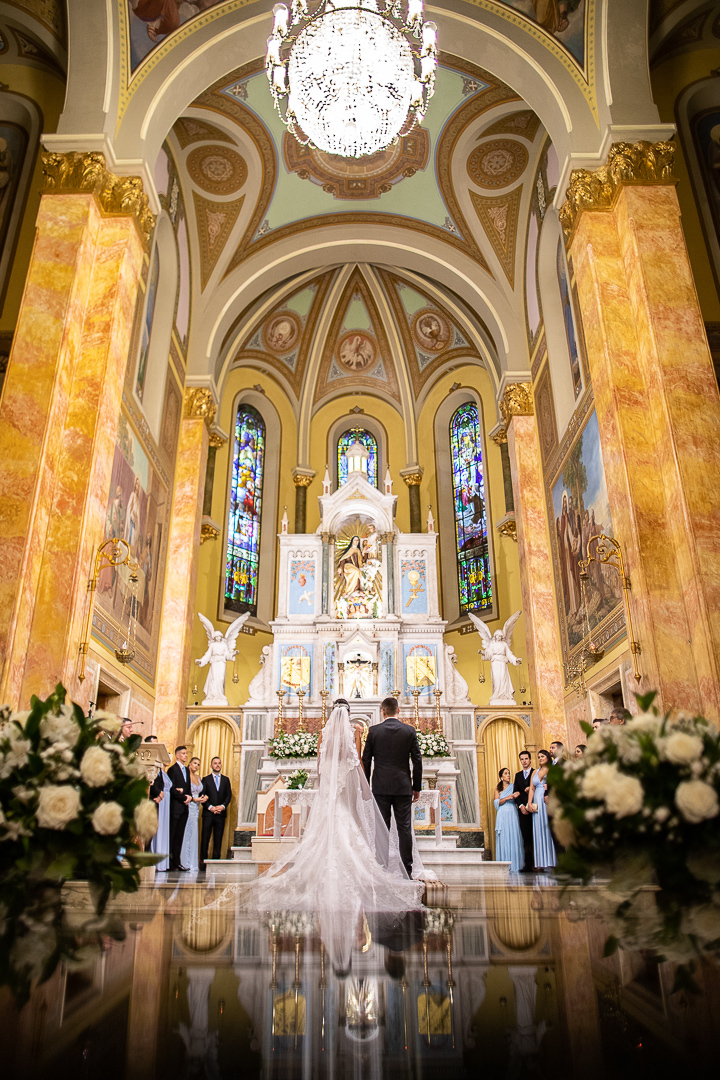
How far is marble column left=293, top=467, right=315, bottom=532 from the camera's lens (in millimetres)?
20641

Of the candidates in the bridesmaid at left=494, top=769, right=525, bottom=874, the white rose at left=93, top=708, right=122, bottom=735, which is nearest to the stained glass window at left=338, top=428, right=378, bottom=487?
the bridesmaid at left=494, top=769, right=525, bottom=874

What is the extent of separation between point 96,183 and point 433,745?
9895mm

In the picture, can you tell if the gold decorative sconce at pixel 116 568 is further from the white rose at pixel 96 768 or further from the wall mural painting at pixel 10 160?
the white rose at pixel 96 768

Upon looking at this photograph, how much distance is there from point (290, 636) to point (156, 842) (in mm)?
7643

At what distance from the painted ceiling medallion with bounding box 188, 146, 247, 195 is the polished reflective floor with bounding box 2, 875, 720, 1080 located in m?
15.1

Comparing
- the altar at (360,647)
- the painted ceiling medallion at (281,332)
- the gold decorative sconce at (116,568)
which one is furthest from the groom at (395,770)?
the painted ceiling medallion at (281,332)

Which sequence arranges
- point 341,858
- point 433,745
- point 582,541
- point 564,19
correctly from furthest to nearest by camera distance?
point 433,745 → point 582,541 → point 564,19 → point 341,858

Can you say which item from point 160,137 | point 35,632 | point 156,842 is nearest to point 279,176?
point 160,137

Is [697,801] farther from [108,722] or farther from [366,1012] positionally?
[108,722]

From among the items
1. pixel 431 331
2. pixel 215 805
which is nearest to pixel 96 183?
pixel 215 805

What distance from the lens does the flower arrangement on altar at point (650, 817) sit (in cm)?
246

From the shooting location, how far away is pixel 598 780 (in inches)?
99.6

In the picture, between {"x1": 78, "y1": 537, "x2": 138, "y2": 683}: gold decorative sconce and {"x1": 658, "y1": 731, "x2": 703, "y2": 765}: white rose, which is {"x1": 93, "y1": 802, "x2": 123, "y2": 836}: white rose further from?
{"x1": 78, "y1": 537, "x2": 138, "y2": 683}: gold decorative sconce

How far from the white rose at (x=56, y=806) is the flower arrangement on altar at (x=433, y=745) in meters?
11.2
